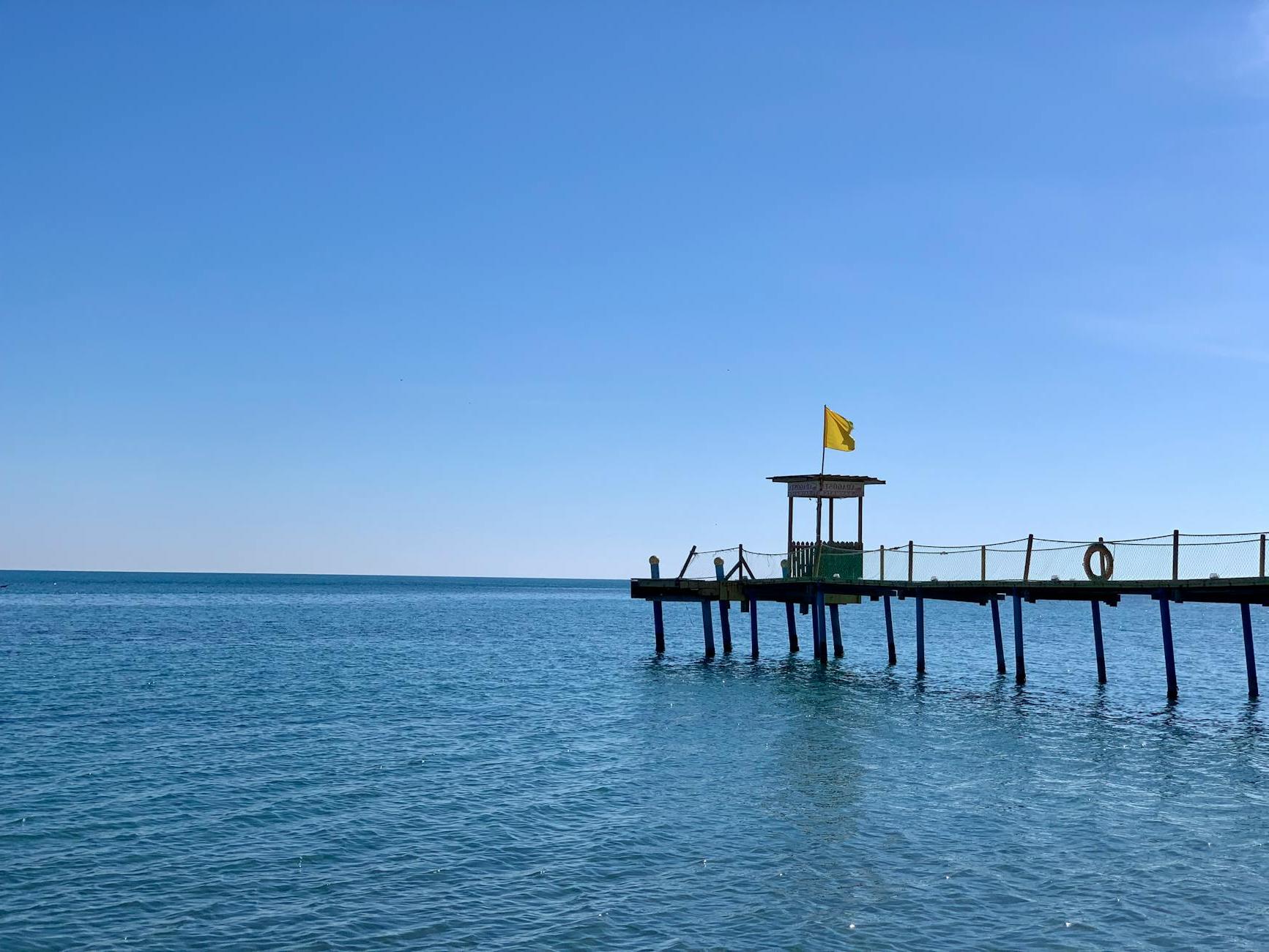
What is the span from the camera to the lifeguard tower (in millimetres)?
43250

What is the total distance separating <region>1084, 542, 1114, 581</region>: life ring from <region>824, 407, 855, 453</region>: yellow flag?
39.8 ft

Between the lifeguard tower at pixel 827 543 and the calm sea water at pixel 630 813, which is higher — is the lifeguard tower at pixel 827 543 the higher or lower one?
the higher one

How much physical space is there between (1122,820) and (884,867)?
19.0ft

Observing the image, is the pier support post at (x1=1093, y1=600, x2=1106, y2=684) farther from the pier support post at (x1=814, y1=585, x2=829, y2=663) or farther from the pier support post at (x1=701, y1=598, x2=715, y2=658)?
the pier support post at (x1=701, y1=598, x2=715, y2=658)

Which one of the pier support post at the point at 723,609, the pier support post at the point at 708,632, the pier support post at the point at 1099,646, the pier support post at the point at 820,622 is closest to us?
the pier support post at the point at 1099,646

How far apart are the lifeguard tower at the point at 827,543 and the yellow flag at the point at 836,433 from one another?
1.58 m

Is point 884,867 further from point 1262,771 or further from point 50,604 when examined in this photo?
point 50,604

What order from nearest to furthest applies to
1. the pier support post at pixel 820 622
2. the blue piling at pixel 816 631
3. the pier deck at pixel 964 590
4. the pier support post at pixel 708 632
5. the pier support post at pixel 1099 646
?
the pier deck at pixel 964 590, the pier support post at pixel 1099 646, the pier support post at pixel 820 622, the blue piling at pixel 816 631, the pier support post at pixel 708 632

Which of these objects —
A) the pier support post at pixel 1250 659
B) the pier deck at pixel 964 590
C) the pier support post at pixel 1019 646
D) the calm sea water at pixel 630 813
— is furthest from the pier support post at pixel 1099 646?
the pier support post at pixel 1250 659

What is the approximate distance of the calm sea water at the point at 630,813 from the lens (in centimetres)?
1400

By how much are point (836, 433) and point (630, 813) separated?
90.2 feet

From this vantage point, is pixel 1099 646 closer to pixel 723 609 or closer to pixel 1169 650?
pixel 1169 650

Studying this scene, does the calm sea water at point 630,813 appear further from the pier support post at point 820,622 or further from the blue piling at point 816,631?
the blue piling at point 816,631

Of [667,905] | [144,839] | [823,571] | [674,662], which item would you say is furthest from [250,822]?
[674,662]
